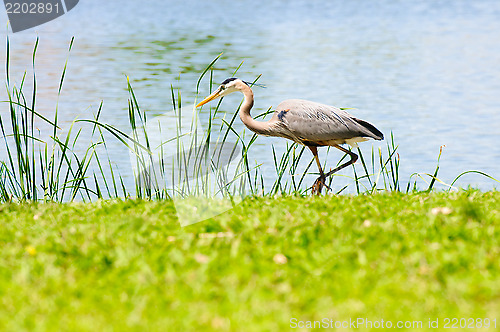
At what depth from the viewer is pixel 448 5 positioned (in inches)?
1257

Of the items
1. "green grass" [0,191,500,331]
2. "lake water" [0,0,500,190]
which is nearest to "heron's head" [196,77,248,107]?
"lake water" [0,0,500,190]

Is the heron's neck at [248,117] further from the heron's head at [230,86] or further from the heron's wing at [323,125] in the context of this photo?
the heron's wing at [323,125]

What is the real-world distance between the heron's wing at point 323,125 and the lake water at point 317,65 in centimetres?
157

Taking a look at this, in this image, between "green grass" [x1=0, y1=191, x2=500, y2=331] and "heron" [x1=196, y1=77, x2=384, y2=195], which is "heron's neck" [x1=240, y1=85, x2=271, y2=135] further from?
"green grass" [x1=0, y1=191, x2=500, y2=331]

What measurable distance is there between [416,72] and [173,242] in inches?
516

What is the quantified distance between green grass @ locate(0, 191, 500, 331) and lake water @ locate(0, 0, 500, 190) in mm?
3165

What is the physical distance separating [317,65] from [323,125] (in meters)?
10.9

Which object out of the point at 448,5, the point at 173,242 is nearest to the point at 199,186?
the point at 173,242

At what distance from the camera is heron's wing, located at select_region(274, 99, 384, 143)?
6.58 metres

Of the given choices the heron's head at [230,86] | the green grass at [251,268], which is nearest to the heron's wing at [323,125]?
the heron's head at [230,86]

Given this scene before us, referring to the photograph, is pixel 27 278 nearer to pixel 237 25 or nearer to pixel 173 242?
pixel 173 242

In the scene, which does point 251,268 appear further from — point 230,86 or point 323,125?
point 230,86

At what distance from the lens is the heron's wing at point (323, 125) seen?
259 inches

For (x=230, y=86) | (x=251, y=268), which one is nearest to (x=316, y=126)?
(x=230, y=86)
